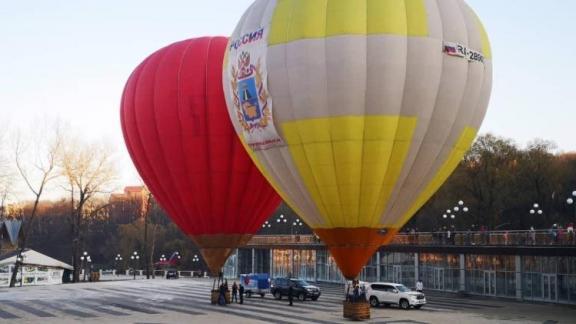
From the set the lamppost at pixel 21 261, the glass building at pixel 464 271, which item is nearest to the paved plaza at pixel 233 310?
the glass building at pixel 464 271

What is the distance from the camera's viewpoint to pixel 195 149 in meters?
30.4

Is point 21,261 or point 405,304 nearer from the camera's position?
point 405,304

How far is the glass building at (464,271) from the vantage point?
37438 mm

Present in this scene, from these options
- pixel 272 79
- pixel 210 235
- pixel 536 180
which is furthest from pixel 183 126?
pixel 536 180

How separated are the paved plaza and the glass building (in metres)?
1.76

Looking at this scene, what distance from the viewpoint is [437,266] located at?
47.1 metres

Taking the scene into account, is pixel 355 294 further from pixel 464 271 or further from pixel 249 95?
pixel 464 271

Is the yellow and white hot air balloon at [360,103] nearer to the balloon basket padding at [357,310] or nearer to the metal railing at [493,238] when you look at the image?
the balloon basket padding at [357,310]

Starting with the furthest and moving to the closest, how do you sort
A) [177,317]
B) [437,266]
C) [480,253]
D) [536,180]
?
[536,180]
[437,266]
[480,253]
[177,317]

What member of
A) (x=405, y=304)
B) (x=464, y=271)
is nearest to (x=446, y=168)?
(x=405, y=304)

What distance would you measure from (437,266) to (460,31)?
27.8 m

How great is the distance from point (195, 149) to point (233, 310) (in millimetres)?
8714

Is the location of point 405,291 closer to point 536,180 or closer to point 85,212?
point 536,180

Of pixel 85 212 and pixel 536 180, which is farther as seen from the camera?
pixel 85 212
